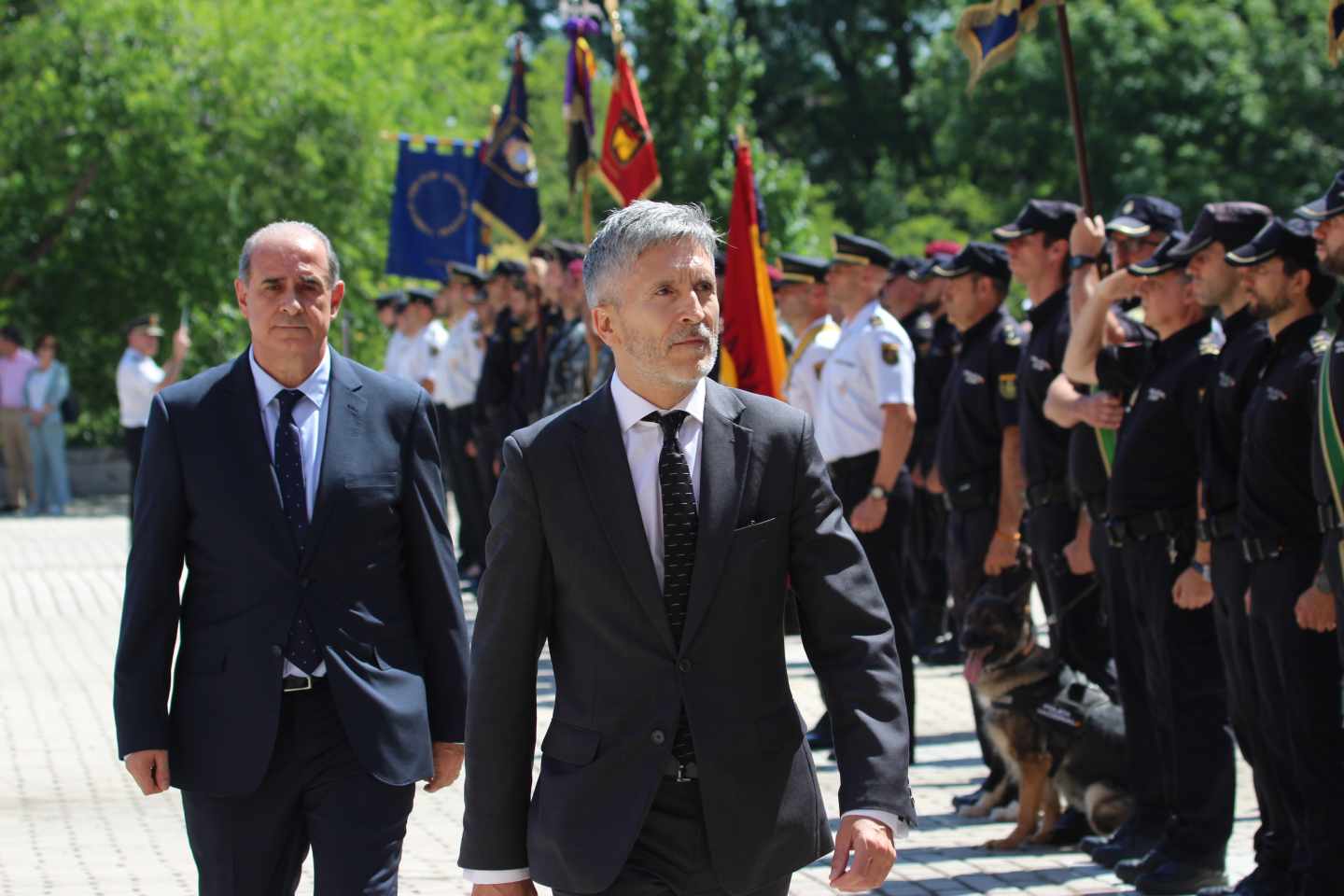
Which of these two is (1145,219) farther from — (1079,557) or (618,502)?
(618,502)

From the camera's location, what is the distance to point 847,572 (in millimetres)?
3762

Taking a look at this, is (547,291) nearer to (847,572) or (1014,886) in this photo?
(1014,886)

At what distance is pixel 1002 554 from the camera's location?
8.53m

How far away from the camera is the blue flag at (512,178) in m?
17.2

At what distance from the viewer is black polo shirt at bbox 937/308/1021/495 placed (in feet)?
28.9

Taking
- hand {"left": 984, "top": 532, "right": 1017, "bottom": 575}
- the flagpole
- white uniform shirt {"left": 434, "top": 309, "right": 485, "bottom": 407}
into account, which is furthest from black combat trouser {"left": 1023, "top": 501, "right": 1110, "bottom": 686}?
white uniform shirt {"left": 434, "top": 309, "right": 485, "bottom": 407}

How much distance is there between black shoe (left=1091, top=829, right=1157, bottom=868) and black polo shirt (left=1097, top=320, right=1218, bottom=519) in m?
1.19

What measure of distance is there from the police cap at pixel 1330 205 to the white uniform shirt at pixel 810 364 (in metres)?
3.96

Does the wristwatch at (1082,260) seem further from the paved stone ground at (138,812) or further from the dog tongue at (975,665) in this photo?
the paved stone ground at (138,812)

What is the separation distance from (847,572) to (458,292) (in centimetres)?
1498

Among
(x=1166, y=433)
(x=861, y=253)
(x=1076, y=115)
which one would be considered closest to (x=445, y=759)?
(x=1166, y=433)

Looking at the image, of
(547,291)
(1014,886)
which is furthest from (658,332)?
(547,291)

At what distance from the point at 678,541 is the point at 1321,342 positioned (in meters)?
3.32

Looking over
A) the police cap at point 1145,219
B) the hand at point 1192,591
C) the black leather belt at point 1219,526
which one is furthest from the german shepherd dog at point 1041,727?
the police cap at point 1145,219
